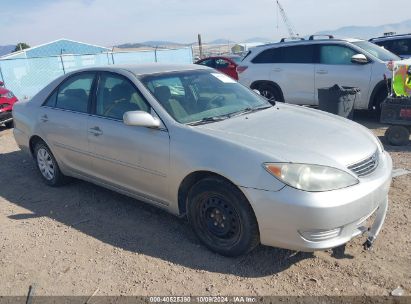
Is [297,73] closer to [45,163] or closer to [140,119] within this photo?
[45,163]

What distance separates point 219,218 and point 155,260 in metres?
0.68

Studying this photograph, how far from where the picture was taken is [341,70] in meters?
8.43

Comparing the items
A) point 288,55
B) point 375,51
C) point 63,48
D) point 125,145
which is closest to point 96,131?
point 125,145

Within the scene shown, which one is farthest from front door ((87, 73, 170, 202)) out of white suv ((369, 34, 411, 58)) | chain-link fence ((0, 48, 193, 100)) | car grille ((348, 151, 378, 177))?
chain-link fence ((0, 48, 193, 100))

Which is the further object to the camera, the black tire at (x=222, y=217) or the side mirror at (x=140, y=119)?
the side mirror at (x=140, y=119)

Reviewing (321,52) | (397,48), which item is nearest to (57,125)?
(321,52)

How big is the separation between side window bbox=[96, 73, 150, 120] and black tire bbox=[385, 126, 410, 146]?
4489 millimetres

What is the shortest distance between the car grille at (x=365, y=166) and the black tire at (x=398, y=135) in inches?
135

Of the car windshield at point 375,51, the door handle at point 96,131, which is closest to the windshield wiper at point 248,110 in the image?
the door handle at point 96,131

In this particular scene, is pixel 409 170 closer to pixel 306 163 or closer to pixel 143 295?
pixel 306 163

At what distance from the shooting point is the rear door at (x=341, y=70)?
26.8 ft

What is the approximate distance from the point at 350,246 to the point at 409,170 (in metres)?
2.37

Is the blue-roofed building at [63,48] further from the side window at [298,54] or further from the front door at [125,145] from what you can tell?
the front door at [125,145]

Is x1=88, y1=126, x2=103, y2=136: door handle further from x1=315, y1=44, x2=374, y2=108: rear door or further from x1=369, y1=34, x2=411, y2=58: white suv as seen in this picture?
x1=369, y1=34, x2=411, y2=58: white suv
